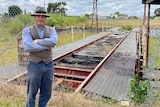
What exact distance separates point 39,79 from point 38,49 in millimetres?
470

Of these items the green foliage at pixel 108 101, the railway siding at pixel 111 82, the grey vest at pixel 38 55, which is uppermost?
the grey vest at pixel 38 55

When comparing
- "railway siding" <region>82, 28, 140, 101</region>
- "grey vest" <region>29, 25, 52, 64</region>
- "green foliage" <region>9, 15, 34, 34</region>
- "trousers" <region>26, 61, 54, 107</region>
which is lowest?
"railway siding" <region>82, 28, 140, 101</region>

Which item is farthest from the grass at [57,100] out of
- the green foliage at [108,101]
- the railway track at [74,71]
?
the railway track at [74,71]

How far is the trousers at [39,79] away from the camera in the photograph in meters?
3.89

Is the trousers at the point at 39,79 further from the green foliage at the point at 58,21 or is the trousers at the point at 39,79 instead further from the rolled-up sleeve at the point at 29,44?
the green foliage at the point at 58,21

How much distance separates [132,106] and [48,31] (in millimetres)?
2328

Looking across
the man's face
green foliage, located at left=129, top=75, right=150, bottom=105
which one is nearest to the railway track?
green foliage, located at left=129, top=75, right=150, bottom=105

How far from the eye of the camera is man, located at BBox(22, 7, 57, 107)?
12.7 feet

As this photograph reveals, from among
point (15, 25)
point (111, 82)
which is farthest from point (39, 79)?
point (15, 25)

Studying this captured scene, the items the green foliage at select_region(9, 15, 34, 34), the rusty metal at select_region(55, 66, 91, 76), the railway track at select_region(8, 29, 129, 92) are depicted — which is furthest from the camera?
the green foliage at select_region(9, 15, 34, 34)

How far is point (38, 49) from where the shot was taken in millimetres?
3863

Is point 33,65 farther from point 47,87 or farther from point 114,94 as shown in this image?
point 114,94

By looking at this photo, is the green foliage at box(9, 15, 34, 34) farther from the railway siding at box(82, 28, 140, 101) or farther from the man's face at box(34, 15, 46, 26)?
the man's face at box(34, 15, 46, 26)

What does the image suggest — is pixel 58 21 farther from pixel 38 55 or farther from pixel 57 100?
pixel 38 55
